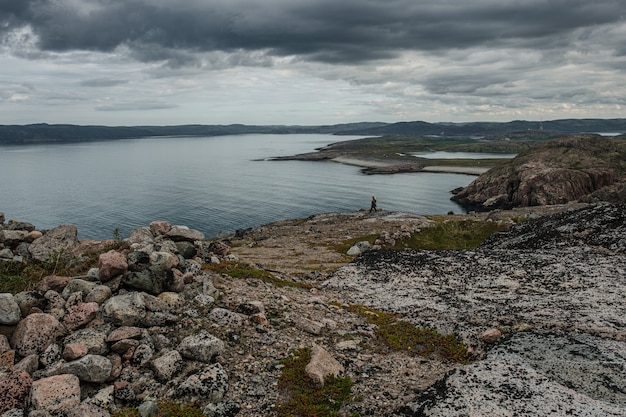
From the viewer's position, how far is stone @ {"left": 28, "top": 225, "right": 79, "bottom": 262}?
20250 millimetres

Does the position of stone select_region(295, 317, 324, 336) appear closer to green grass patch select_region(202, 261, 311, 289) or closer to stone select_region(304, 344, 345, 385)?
stone select_region(304, 344, 345, 385)

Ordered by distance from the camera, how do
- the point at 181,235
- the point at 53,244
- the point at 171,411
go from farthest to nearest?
the point at 181,235 → the point at 53,244 → the point at 171,411

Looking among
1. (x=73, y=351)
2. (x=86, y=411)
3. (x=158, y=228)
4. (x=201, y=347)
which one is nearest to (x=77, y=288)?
(x=73, y=351)

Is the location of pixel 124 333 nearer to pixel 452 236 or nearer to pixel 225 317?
pixel 225 317

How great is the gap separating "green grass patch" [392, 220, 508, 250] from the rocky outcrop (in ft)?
13.7

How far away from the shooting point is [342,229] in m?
55.4

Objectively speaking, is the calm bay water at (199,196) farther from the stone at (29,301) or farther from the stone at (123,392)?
the stone at (123,392)

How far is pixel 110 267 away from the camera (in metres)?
16.6

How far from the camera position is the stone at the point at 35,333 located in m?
12.9

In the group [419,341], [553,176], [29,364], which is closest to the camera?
[29,364]

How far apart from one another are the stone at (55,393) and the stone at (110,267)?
222 inches

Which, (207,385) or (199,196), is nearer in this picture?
(207,385)

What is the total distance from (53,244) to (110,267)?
7.13m

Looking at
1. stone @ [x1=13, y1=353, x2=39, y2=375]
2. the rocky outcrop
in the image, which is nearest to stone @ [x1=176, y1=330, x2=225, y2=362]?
stone @ [x1=13, y1=353, x2=39, y2=375]
